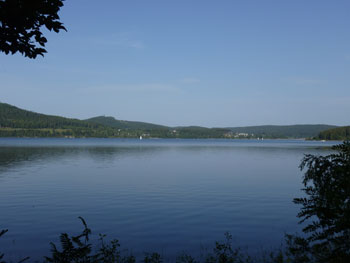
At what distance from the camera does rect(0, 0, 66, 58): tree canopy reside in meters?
7.66

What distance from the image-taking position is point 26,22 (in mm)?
8055

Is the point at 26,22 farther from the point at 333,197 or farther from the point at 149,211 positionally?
the point at 149,211

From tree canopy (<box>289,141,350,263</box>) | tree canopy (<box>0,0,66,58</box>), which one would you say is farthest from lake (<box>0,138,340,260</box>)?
tree canopy (<box>0,0,66,58</box>)

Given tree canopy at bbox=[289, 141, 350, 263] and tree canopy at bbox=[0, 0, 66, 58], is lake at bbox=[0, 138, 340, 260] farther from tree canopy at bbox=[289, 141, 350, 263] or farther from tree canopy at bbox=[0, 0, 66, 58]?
tree canopy at bbox=[0, 0, 66, 58]

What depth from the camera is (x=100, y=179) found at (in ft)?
135

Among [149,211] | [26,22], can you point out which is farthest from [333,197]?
[149,211]

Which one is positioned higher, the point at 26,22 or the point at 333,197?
the point at 26,22

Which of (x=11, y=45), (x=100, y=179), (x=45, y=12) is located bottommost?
(x=100, y=179)

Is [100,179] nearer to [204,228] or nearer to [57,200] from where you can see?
[57,200]

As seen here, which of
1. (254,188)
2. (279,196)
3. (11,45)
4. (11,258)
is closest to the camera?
(11,45)

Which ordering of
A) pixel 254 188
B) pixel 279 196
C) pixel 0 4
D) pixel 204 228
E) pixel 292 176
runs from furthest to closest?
pixel 292 176
pixel 254 188
pixel 279 196
pixel 204 228
pixel 0 4

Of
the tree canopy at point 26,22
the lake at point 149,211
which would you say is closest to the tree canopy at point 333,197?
the lake at point 149,211

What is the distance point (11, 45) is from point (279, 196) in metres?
27.8

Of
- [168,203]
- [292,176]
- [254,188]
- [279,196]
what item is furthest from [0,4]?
[292,176]
